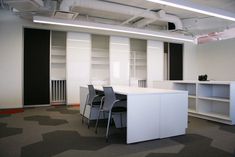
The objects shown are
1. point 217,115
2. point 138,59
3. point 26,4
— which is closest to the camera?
Answer: point 26,4

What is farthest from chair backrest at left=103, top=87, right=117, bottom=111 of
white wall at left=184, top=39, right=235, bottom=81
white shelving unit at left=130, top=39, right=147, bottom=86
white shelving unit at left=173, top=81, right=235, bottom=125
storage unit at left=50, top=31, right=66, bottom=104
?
white wall at left=184, top=39, right=235, bottom=81

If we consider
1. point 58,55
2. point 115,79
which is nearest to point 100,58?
point 115,79

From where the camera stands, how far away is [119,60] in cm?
704

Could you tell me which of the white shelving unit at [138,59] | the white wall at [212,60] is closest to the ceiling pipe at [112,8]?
the white shelving unit at [138,59]

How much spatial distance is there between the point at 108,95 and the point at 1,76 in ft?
13.4

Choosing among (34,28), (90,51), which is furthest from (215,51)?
(34,28)

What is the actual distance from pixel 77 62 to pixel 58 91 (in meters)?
1.21

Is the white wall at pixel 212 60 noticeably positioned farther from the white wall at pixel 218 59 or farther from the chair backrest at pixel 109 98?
the chair backrest at pixel 109 98

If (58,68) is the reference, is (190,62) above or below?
above

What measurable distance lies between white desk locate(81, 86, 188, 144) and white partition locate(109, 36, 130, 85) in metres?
3.89

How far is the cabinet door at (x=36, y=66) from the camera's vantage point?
5.84 m

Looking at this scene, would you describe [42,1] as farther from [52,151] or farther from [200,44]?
[200,44]

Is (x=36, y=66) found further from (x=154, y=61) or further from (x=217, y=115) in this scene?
(x=217, y=115)

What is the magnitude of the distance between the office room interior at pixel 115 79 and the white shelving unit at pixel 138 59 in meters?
0.04
